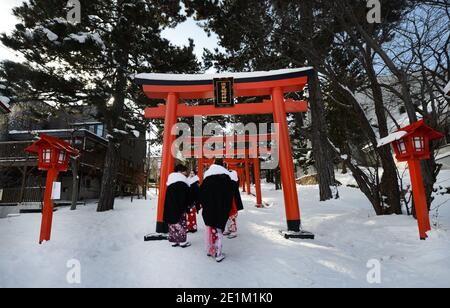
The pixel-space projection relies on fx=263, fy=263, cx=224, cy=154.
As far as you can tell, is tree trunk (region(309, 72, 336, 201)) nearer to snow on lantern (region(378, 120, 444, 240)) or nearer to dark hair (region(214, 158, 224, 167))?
snow on lantern (region(378, 120, 444, 240))

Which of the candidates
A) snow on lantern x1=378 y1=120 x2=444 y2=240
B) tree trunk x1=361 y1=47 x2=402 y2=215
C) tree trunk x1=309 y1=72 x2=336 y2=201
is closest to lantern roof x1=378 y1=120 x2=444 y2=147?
snow on lantern x1=378 y1=120 x2=444 y2=240

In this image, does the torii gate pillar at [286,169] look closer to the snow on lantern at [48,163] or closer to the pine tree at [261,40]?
the pine tree at [261,40]

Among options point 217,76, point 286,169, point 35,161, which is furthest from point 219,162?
point 35,161

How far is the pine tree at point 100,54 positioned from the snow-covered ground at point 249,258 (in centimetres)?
574

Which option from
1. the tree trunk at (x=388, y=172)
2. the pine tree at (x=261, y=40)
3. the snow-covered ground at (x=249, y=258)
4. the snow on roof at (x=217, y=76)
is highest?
the pine tree at (x=261, y=40)

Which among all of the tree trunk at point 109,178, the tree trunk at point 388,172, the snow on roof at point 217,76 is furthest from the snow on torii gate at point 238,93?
the tree trunk at point 109,178

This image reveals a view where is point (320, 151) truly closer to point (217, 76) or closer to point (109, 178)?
point (217, 76)

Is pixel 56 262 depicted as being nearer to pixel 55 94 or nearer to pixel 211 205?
pixel 211 205

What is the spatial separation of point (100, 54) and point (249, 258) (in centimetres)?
928

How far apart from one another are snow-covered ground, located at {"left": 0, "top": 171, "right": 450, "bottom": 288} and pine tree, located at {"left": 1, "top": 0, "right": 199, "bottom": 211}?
574 centimetres

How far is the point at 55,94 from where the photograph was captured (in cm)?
1072

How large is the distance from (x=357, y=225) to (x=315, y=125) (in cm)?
663

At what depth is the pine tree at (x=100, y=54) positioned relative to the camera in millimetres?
9484
